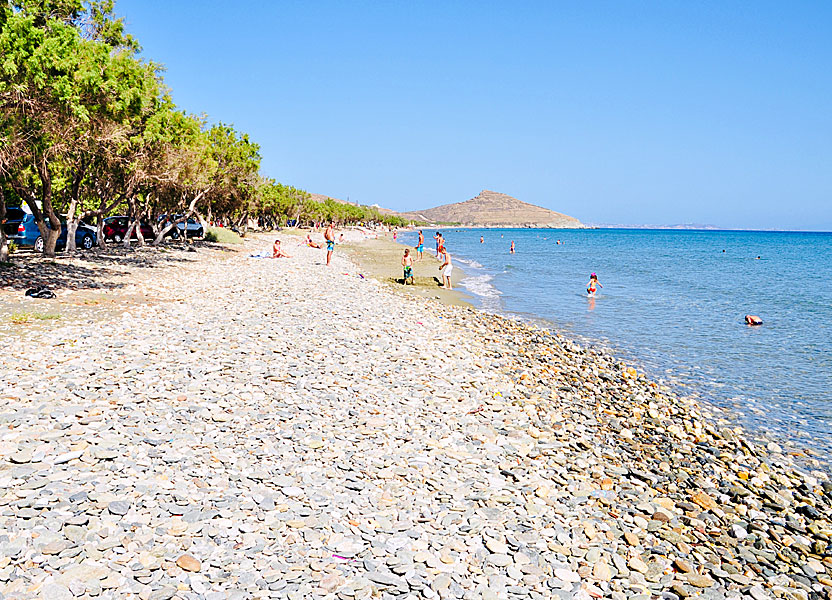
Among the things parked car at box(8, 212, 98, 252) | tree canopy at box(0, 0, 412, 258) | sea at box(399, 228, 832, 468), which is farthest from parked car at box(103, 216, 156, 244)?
sea at box(399, 228, 832, 468)

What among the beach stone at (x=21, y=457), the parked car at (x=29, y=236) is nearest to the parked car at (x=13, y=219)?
the parked car at (x=29, y=236)

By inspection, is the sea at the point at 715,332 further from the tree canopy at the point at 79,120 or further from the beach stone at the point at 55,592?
the tree canopy at the point at 79,120

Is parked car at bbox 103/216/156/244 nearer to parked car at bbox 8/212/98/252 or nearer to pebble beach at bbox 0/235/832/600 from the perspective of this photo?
parked car at bbox 8/212/98/252

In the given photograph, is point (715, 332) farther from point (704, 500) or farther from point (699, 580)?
point (699, 580)

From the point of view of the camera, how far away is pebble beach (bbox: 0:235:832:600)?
206 inches

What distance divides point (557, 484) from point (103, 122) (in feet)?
60.6

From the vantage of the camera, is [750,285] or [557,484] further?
[750,285]

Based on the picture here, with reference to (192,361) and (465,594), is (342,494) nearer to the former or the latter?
(465,594)

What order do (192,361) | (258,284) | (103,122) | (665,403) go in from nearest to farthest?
(192,361) < (665,403) < (103,122) < (258,284)

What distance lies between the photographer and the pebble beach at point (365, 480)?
5227 mm

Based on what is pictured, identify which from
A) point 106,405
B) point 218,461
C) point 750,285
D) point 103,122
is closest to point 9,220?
point 103,122

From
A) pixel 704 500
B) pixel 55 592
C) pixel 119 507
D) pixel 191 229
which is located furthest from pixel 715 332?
pixel 191 229

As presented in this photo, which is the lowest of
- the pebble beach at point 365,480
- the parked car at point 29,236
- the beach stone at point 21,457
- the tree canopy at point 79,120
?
the pebble beach at point 365,480

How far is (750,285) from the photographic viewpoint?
41.1 meters
